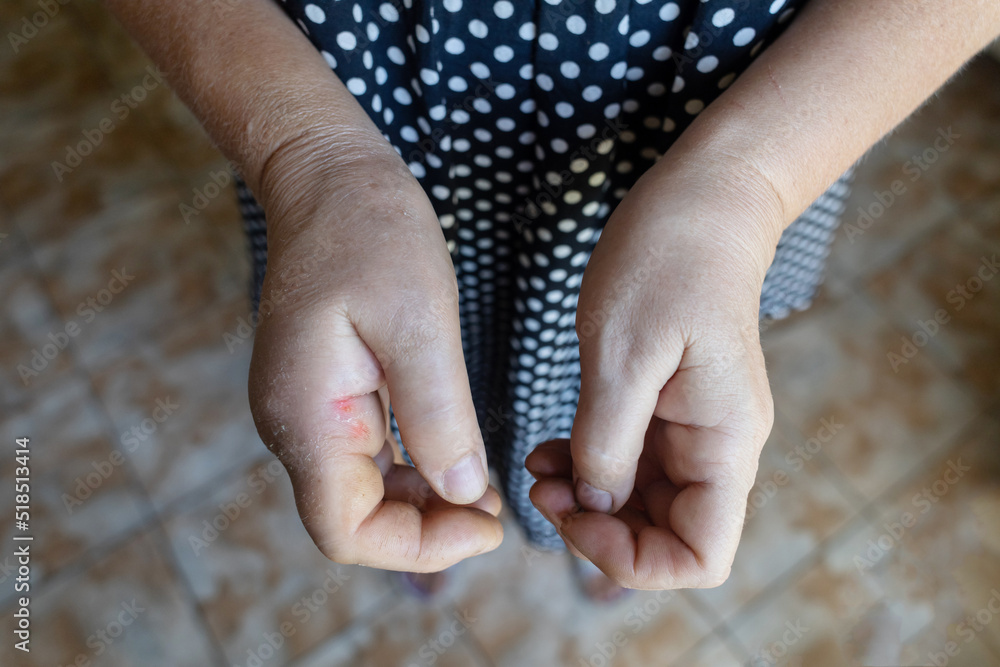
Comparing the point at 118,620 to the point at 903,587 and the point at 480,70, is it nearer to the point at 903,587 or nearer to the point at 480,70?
the point at 480,70

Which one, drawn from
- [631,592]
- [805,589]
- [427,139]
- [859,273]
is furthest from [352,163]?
[859,273]

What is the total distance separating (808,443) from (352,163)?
1.00 meters

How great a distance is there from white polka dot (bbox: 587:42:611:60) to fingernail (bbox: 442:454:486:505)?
26 cm

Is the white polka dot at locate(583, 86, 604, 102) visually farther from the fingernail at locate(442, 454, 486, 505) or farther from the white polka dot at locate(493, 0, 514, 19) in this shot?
the fingernail at locate(442, 454, 486, 505)

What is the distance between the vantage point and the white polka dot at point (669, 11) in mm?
410

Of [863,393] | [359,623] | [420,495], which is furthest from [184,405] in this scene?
[863,393]

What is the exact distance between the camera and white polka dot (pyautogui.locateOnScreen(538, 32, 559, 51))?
422mm

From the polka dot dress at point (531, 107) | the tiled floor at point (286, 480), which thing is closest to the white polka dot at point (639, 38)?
the polka dot dress at point (531, 107)

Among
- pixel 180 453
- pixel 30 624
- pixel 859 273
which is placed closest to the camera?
pixel 30 624

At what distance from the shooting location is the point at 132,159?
4.45 ft

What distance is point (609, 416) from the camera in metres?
0.38

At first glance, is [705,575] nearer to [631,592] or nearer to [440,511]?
[440,511]

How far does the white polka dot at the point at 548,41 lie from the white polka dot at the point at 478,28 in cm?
4

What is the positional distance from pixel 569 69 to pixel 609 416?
22cm
